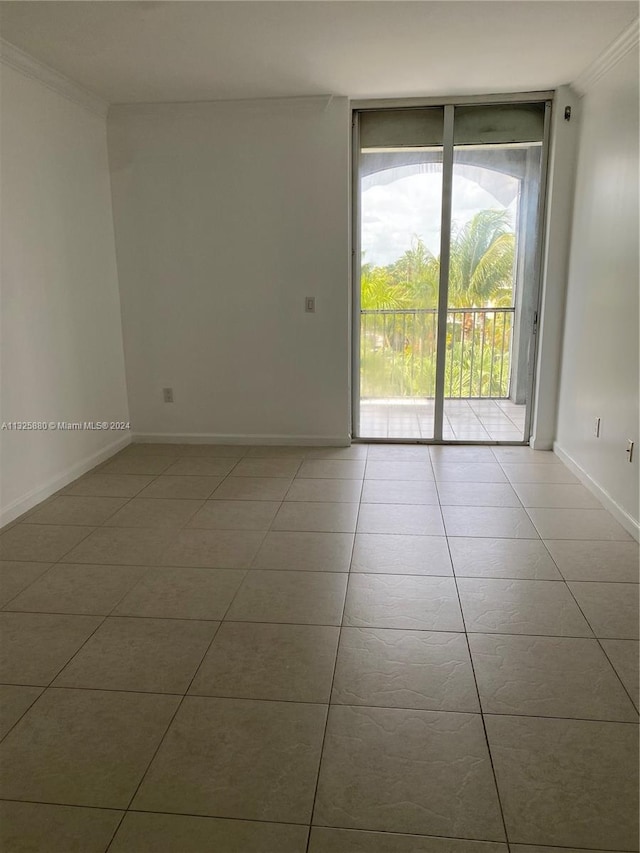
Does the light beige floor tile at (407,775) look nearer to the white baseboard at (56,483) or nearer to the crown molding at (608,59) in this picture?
the white baseboard at (56,483)

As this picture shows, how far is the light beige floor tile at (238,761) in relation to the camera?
4.67 ft

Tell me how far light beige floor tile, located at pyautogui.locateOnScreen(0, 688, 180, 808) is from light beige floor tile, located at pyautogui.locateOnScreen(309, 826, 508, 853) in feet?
1.64

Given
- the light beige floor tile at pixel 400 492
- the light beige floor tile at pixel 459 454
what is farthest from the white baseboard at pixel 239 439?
the light beige floor tile at pixel 400 492

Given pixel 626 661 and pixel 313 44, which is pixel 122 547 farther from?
pixel 313 44

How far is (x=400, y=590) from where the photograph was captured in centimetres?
239

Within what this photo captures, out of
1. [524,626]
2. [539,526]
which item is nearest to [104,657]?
[524,626]

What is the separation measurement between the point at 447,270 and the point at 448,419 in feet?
3.71

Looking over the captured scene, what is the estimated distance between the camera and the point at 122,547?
285 centimetres

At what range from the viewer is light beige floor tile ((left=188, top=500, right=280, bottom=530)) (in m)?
3.08

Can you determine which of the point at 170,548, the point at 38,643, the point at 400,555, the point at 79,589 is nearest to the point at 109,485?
the point at 170,548

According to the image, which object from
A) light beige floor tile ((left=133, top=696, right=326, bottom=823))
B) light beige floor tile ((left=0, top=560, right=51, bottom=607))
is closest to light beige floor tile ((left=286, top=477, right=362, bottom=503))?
light beige floor tile ((left=0, top=560, right=51, bottom=607))

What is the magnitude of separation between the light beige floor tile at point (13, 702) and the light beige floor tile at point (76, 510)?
133cm

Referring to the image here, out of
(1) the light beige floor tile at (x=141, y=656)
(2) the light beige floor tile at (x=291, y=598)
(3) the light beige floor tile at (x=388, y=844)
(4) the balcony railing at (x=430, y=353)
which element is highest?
(4) the balcony railing at (x=430, y=353)

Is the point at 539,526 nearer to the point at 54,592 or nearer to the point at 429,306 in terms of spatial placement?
the point at 429,306
